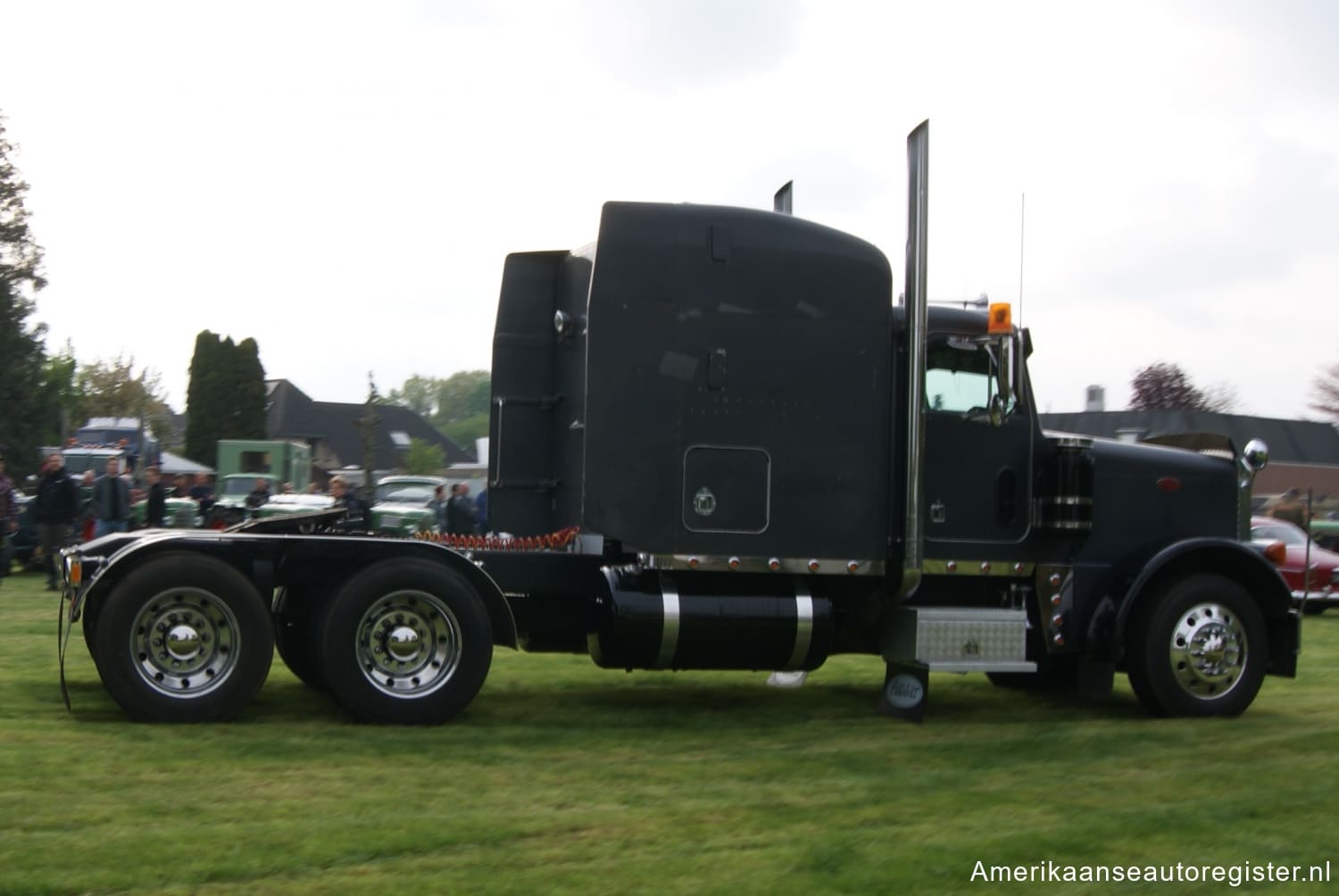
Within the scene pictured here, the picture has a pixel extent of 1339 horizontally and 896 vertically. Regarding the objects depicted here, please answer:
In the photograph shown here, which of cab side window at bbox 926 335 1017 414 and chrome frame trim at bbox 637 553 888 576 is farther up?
cab side window at bbox 926 335 1017 414

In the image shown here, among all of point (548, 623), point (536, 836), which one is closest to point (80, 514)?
point (548, 623)

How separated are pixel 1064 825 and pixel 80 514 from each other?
1578 centimetres

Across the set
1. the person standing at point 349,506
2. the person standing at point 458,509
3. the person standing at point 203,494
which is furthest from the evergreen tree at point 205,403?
the person standing at point 458,509

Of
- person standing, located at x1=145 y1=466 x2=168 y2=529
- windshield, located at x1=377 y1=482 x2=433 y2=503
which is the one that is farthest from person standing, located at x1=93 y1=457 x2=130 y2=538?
windshield, located at x1=377 y1=482 x2=433 y2=503

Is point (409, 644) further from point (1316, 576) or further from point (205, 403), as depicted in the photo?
point (205, 403)

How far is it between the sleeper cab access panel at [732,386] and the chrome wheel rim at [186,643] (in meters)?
2.15

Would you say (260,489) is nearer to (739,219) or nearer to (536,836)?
(739,219)

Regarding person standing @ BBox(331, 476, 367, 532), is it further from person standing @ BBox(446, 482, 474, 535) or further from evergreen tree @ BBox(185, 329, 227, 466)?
evergreen tree @ BBox(185, 329, 227, 466)

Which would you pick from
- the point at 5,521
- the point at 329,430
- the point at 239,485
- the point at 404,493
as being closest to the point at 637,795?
the point at 5,521

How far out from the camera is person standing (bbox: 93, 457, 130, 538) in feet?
59.1

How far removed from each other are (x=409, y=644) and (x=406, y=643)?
17 millimetres

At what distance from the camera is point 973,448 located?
9.54 m

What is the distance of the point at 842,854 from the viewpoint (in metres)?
5.86

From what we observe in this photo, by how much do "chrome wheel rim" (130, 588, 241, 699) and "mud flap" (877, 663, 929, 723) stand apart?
4.16 meters
